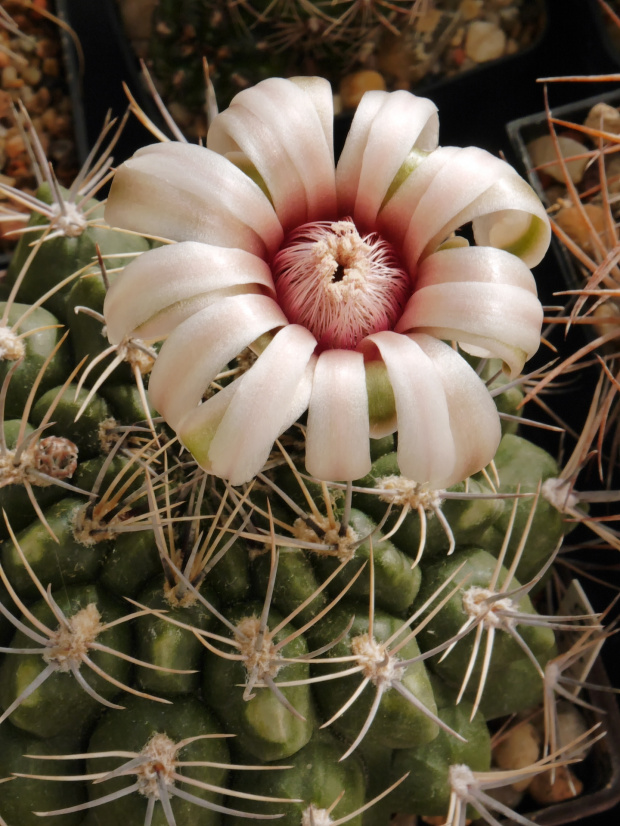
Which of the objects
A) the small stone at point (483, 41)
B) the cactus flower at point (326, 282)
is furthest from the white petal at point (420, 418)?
the small stone at point (483, 41)

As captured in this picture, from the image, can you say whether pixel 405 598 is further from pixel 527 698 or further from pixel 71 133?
pixel 71 133

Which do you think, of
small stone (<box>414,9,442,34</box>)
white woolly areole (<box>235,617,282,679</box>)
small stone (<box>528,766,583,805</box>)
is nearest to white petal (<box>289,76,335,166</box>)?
white woolly areole (<box>235,617,282,679</box>)

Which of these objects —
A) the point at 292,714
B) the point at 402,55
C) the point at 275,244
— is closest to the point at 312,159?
the point at 275,244

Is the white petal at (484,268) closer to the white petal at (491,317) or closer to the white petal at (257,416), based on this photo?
the white petal at (491,317)

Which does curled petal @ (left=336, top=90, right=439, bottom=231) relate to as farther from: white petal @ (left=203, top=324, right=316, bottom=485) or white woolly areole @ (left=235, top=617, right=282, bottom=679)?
white woolly areole @ (left=235, top=617, right=282, bottom=679)

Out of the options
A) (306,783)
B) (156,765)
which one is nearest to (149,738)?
(156,765)

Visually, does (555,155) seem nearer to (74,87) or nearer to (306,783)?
(74,87)
